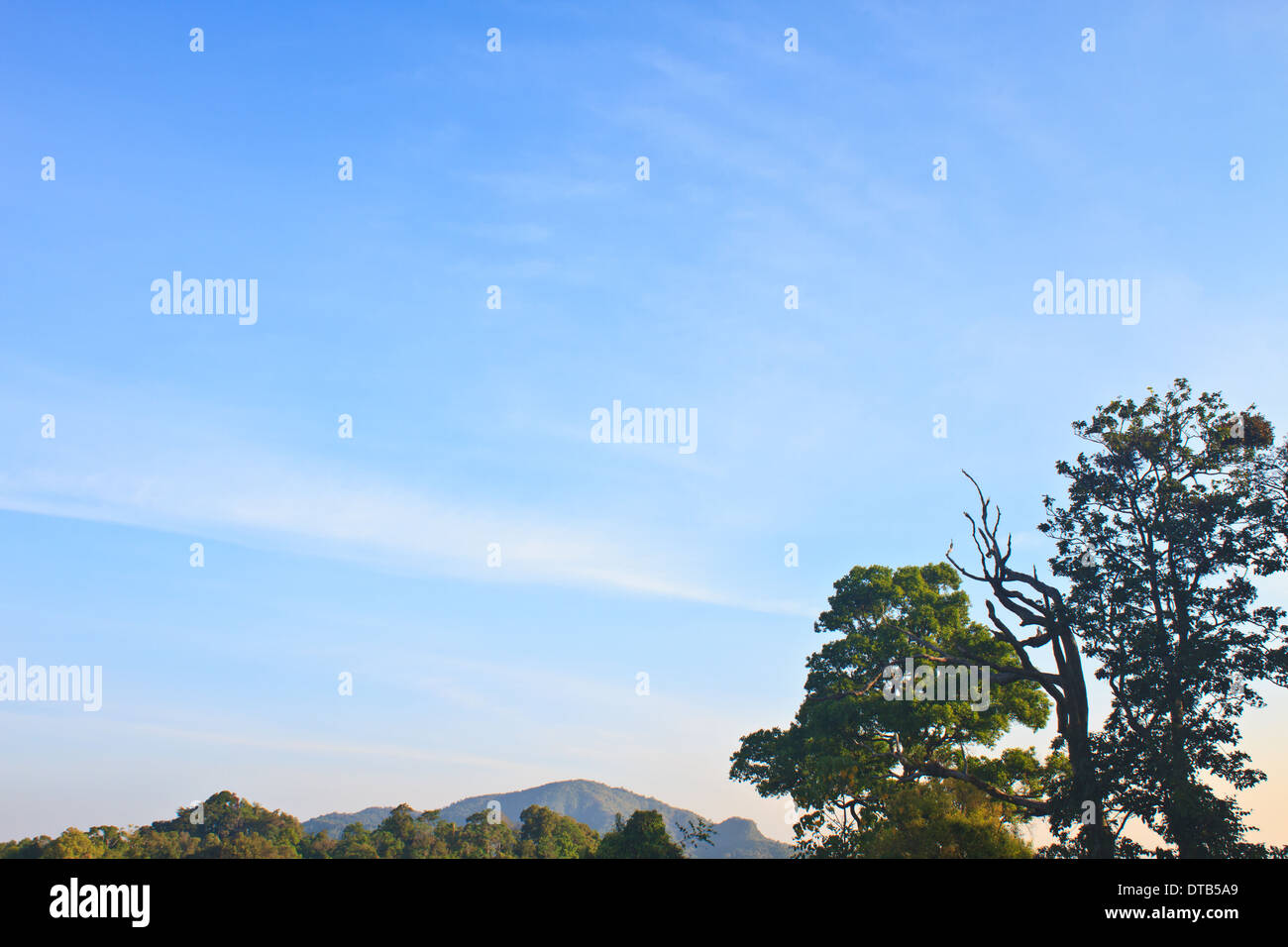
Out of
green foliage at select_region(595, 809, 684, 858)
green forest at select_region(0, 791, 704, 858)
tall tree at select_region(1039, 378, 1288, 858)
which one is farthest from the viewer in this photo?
green forest at select_region(0, 791, 704, 858)

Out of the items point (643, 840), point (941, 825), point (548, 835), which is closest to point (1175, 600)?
point (941, 825)

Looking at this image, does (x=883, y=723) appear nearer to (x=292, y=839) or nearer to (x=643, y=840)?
(x=643, y=840)

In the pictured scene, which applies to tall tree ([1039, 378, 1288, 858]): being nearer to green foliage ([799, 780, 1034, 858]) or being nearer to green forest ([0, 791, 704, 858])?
green foliage ([799, 780, 1034, 858])

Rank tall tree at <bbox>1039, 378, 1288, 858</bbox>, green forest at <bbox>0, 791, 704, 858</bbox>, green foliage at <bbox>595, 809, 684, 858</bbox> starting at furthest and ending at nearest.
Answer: green forest at <bbox>0, 791, 704, 858</bbox> < green foliage at <bbox>595, 809, 684, 858</bbox> < tall tree at <bbox>1039, 378, 1288, 858</bbox>

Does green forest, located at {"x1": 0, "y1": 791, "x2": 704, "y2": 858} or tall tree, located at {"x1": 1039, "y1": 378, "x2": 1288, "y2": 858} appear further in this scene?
green forest, located at {"x1": 0, "y1": 791, "x2": 704, "y2": 858}

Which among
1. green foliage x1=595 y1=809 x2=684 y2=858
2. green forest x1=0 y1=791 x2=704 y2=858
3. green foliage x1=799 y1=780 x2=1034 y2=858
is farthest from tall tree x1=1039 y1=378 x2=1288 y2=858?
green forest x1=0 y1=791 x2=704 y2=858

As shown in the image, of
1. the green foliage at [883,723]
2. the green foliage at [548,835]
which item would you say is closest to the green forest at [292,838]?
the green foliage at [548,835]

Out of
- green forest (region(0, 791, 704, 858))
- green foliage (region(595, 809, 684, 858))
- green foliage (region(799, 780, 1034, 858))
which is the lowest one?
green forest (region(0, 791, 704, 858))

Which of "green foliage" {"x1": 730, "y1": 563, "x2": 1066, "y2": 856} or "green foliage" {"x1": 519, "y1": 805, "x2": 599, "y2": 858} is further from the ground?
"green foliage" {"x1": 730, "y1": 563, "x2": 1066, "y2": 856}

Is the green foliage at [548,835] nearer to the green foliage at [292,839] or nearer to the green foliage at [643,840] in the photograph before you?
the green foliage at [292,839]

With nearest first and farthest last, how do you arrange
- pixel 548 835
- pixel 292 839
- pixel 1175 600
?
pixel 1175 600 → pixel 548 835 → pixel 292 839

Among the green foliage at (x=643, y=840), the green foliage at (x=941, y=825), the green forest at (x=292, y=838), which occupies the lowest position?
the green forest at (x=292, y=838)

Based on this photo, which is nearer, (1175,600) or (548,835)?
(1175,600)
